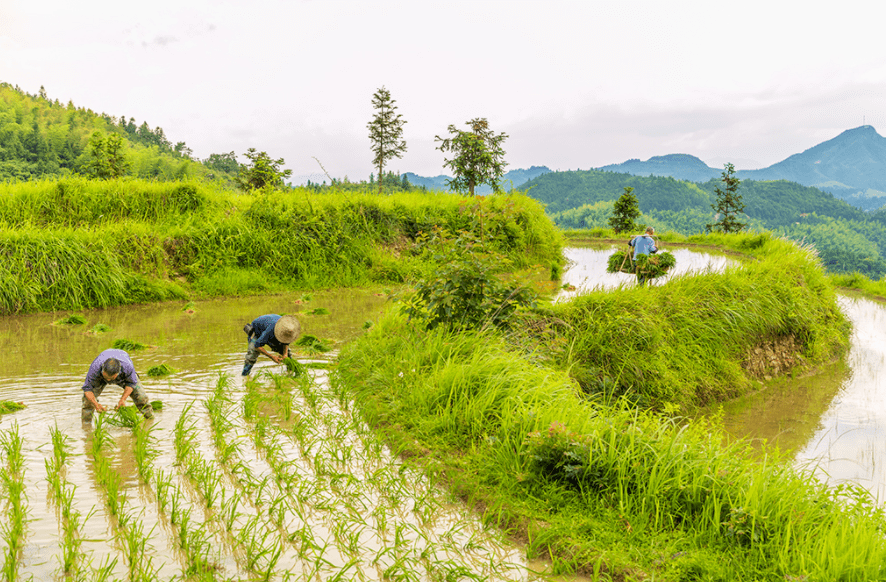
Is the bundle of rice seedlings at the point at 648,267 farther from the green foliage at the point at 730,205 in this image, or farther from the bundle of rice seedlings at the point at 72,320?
the green foliage at the point at 730,205

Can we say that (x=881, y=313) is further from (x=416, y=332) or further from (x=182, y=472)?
(x=182, y=472)

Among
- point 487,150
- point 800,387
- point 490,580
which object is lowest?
point 800,387

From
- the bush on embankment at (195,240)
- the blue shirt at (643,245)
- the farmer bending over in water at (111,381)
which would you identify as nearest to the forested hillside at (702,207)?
the bush on embankment at (195,240)

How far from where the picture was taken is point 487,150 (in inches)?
966

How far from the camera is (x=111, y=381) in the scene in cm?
509

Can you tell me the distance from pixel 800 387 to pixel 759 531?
6.49 metres

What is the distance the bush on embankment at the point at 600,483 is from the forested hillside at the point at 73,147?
2350cm

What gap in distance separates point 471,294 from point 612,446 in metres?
2.97

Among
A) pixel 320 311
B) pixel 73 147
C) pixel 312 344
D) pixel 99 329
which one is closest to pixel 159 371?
pixel 312 344

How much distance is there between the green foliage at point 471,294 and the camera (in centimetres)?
660

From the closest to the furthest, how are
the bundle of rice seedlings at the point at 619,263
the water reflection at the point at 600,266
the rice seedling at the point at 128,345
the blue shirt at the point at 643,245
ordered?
the rice seedling at the point at 128,345
the blue shirt at the point at 643,245
the bundle of rice seedlings at the point at 619,263
the water reflection at the point at 600,266

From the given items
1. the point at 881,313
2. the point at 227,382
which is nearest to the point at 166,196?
the point at 227,382

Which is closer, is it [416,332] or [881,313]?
[416,332]

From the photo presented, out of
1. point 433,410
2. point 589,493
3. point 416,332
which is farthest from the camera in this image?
point 416,332
